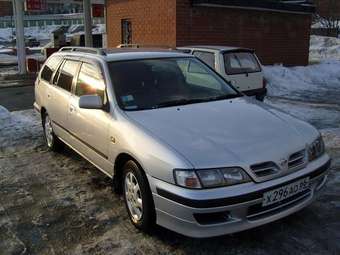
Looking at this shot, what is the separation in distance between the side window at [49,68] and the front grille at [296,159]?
3.87 metres

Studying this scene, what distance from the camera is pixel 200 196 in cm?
333

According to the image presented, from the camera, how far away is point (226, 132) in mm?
3801

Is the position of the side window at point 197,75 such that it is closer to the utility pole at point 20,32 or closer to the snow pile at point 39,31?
the utility pole at point 20,32

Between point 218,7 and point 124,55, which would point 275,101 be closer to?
point 218,7

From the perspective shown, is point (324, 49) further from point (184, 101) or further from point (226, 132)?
point (226, 132)

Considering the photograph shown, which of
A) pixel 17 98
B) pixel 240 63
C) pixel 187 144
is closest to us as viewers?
pixel 187 144

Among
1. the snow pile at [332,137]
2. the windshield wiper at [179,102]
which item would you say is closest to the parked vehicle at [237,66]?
the snow pile at [332,137]

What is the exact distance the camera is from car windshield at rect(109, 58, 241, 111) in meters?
4.52

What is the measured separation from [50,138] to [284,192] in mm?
4163

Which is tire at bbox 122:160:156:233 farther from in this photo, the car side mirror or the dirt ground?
the car side mirror

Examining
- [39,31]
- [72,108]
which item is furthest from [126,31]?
[39,31]

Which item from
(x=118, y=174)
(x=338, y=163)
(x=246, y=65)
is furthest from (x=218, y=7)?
(x=118, y=174)

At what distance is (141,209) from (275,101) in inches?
321

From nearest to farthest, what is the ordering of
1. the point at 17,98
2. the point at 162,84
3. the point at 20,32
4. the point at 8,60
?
the point at 162,84 → the point at 17,98 → the point at 20,32 → the point at 8,60
